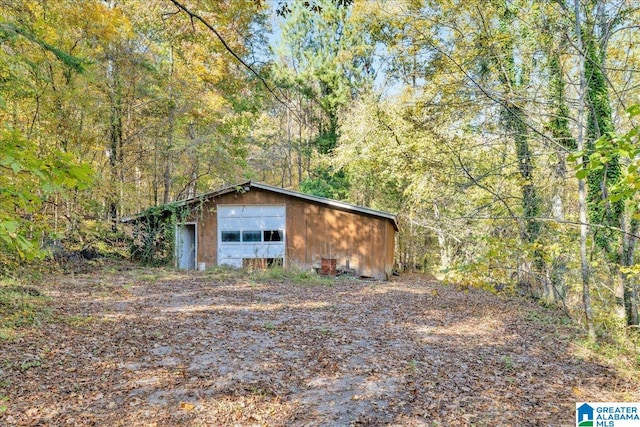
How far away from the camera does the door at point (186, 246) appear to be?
15.1 m

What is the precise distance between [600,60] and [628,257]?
146 inches

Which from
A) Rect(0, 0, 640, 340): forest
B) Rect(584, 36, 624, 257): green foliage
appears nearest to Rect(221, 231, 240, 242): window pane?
Rect(0, 0, 640, 340): forest

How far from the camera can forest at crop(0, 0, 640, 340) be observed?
19.6 feet

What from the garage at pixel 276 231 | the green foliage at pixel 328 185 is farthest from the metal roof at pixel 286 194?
the green foliage at pixel 328 185

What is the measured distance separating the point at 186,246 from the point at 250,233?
286 centimetres

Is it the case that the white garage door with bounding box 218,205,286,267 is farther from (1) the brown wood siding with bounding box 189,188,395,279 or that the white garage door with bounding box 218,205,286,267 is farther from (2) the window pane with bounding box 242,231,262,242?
(1) the brown wood siding with bounding box 189,188,395,279

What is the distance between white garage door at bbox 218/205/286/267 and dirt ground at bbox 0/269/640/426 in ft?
21.2

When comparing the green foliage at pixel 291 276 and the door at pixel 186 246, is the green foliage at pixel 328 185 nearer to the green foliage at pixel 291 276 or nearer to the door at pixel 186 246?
the door at pixel 186 246

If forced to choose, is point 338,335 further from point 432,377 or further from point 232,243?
point 232,243

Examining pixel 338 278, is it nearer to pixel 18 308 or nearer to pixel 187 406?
pixel 18 308

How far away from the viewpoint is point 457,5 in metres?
8.48

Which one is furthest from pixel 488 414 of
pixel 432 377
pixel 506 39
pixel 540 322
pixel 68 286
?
pixel 68 286

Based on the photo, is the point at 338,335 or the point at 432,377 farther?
the point at 338,335

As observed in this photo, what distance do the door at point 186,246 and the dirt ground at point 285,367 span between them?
21.5ft
